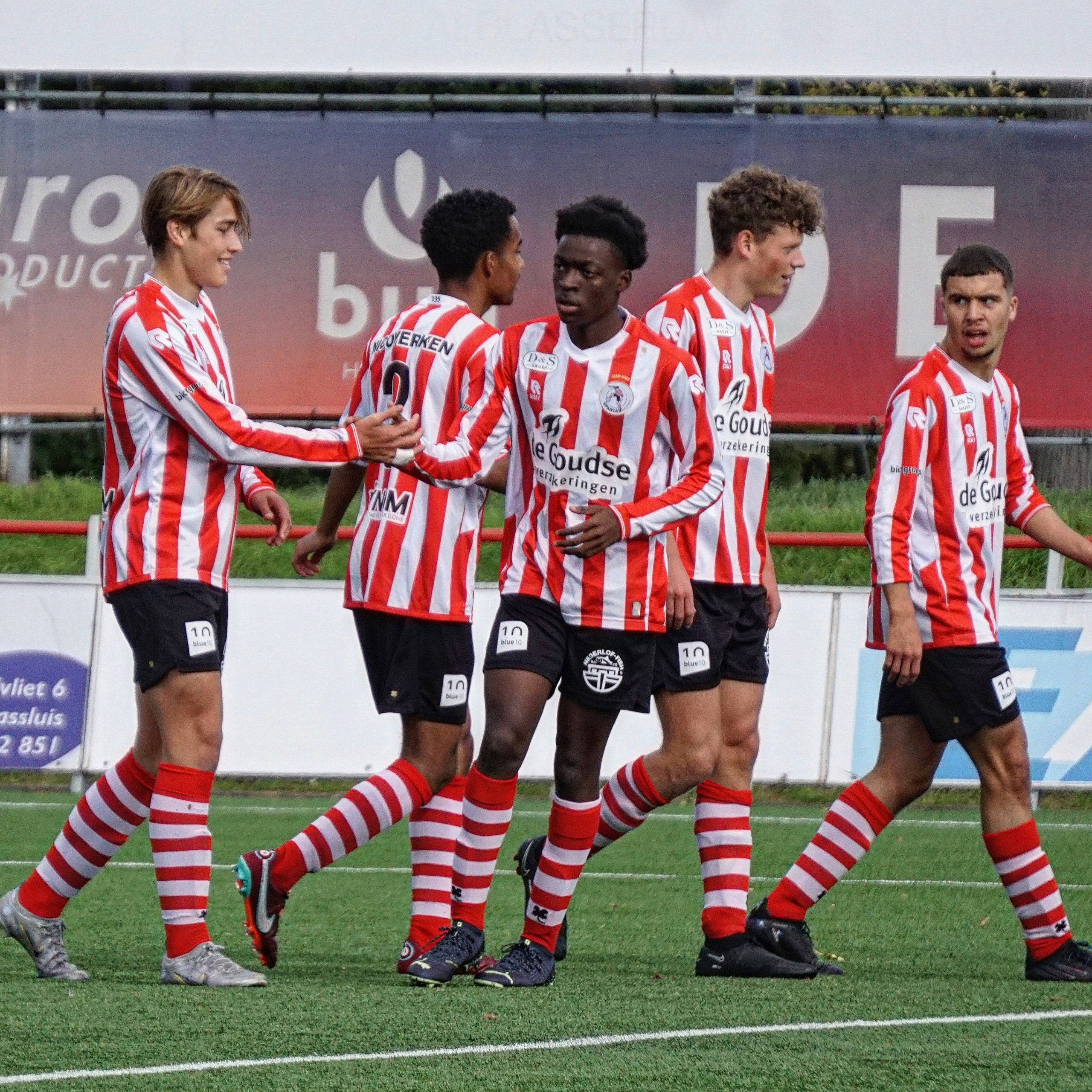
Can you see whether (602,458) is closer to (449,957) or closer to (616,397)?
(616,397)

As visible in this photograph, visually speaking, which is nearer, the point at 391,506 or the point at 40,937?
the point at 40,937

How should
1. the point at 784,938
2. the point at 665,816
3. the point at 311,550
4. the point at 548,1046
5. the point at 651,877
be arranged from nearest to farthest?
the point at 548,1046 < the point at 784,938 < the point at 311,550 < the point at 651,877 < the point at 665,816

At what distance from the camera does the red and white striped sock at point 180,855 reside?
4.66 meters

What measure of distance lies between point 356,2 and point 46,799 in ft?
19.7

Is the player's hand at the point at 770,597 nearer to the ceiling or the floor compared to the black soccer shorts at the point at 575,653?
nearer to the ceiling

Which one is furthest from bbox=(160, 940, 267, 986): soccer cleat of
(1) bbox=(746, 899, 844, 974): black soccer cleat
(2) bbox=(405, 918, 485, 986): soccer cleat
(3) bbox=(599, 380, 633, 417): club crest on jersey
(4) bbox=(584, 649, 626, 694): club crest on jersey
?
(3) bbox=(599, 380, 633, 417): club crest on jersey

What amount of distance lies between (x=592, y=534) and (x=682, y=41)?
870 cm

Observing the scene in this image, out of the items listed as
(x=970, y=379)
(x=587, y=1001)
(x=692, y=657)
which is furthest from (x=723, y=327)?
(x=587, y=1001)

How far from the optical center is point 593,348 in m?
4.94

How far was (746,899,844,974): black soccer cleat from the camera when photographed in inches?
209

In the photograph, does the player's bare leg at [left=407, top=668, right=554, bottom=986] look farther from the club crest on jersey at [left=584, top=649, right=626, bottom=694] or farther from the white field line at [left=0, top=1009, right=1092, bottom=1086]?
the white field line at [left=0, top=1009, right=1092, bottom=1086]

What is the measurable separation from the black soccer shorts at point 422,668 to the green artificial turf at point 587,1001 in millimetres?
689

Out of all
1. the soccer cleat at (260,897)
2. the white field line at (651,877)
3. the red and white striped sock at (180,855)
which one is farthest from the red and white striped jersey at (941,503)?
the white field line at (651,877)

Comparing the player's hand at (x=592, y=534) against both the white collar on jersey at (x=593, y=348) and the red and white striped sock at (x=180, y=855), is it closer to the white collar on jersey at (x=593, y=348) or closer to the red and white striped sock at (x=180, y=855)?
the white collar on jersey at (x=593, y=348)
